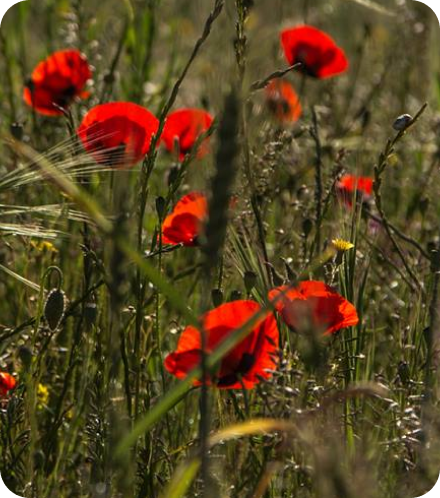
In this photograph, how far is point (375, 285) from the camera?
76.4 inches

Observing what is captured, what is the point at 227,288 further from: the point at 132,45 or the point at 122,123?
the point at 132,45

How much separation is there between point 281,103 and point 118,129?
0.27 meters

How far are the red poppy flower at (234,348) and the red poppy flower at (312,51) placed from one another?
95cm

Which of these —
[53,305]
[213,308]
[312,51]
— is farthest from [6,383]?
[312,51]

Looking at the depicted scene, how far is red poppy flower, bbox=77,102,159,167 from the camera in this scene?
1.49 m

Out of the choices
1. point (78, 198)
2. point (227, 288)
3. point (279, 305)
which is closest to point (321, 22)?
point (227, 288)

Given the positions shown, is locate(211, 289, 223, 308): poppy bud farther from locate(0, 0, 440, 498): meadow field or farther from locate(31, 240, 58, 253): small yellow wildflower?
locate(31, 240, 58, 253): small yellow wildflower

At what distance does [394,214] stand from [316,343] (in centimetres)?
173

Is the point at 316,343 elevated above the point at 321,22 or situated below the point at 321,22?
below

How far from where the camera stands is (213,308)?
4.82 feet

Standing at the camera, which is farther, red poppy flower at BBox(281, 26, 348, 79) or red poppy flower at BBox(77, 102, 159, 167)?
red poppy flower at BBox(281, 26, 348, 79)

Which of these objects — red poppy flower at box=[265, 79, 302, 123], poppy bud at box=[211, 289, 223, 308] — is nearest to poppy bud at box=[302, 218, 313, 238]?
red poppy flower at box=[265, 79, 302, 123]

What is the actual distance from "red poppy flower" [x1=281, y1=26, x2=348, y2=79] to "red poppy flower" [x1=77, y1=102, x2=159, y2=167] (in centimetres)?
58

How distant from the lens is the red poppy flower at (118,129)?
1.49 meters
